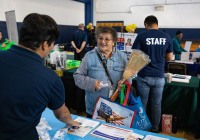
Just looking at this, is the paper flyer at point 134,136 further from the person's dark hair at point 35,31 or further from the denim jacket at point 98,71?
the person's dark hair at point 35,31

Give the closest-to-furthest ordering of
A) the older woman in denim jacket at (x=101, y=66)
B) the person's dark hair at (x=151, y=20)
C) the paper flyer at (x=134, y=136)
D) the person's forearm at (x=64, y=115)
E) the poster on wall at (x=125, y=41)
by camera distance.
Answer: the person's forearm at (x=64, y=115) → the paper flyer at (x=134, y=136) → the older woman in denim jacket at (x=101, y=66) → the person's dark hair at (x=151, y=20) → the poster on wall at (x=125, y=41)

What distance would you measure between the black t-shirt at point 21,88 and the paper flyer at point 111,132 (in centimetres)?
60

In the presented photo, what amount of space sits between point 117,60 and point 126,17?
25.1 feet

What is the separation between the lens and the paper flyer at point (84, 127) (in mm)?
1430

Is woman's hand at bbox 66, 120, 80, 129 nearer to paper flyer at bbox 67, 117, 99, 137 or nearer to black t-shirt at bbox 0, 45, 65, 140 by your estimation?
paper flyer at bbox 67, 117, 99, 137

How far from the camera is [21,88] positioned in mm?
862

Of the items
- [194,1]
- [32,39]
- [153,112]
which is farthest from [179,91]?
[194,1]

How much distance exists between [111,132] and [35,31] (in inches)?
34.2

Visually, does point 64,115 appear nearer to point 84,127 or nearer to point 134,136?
point 84,127

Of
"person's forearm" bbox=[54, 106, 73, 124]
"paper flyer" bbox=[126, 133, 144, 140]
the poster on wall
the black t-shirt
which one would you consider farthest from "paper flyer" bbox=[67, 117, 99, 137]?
the poster on wall

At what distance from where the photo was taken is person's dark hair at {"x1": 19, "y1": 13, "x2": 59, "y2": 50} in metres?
0.92

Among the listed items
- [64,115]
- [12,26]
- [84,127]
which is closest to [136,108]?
[84,127]

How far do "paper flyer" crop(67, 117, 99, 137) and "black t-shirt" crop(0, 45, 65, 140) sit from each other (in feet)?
1.76

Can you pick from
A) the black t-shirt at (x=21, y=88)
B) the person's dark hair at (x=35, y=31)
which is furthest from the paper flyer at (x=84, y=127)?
the person's dark hair at (x=35, y=31)
